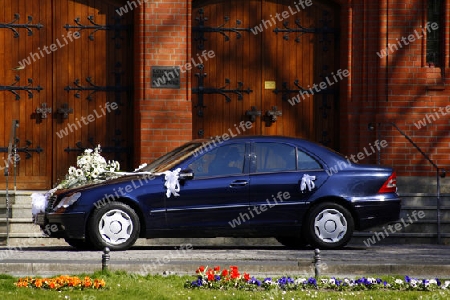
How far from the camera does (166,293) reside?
10.4 metres

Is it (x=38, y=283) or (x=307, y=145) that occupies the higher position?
(x=307, y=145)

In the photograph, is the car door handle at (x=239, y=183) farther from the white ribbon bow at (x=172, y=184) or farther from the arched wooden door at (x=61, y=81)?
the arched wooden door at (x=61, y=81)

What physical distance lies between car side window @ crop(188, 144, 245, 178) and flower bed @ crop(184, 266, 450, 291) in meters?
4.01

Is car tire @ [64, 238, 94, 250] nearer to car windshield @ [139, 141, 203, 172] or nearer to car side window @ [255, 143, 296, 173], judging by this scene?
car windshield @ [139, 141, 203, 172]

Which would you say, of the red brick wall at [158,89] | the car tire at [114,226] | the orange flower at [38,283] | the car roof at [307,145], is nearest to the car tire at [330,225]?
the car roof at [307,145]

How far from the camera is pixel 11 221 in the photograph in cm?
1697

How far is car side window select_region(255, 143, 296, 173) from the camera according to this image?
15.3m

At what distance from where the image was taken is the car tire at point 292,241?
52.7 feet

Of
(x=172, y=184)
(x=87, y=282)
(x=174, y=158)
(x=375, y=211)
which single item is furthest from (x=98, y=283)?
(x=375, y=211)

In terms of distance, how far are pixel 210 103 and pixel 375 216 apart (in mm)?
5413

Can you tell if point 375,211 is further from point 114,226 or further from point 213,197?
point 114,226

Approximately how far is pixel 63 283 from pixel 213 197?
463 cm

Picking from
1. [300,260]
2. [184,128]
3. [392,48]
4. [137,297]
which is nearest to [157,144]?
[184,128]

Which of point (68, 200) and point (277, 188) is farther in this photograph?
point (277, 188)
